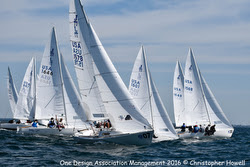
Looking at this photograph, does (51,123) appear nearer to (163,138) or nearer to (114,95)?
(163,138)

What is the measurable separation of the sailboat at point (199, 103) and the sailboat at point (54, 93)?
1203 centimetres

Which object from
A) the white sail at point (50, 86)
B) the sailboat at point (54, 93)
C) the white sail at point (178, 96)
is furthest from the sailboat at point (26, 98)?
the white sail at point (178, 96)

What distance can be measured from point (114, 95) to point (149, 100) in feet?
25.1

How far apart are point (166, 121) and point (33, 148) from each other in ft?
34.9

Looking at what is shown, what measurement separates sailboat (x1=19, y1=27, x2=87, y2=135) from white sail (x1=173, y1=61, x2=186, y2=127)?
1283 centimetres

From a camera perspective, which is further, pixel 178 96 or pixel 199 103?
pixel 178 96

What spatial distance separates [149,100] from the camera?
3231 cm

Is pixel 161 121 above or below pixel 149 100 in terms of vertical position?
below

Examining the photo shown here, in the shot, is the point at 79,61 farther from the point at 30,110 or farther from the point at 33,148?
the point at 30,110

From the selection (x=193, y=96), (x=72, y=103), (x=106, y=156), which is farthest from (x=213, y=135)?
(x=106, y=156)

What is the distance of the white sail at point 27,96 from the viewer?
43.8m

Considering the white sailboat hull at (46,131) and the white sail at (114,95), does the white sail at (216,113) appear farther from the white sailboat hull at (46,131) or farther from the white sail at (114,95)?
the white sail at (114,95)

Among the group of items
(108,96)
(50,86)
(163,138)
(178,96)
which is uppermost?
(50,86)

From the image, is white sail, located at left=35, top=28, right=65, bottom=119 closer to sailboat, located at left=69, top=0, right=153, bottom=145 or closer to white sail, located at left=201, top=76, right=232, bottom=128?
sailboat, located at left=69, top=0, right=153, bottom=145
